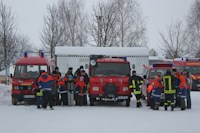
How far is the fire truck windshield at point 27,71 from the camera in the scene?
1427cm

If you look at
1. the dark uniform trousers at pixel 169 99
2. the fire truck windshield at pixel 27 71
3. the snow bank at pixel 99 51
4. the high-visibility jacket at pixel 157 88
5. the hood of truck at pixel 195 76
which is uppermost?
the snow bank at pixel 99 51

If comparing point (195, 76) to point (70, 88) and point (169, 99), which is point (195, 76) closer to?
point (169, 99)

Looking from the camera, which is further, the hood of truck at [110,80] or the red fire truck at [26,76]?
the red fire truck at [26,76]

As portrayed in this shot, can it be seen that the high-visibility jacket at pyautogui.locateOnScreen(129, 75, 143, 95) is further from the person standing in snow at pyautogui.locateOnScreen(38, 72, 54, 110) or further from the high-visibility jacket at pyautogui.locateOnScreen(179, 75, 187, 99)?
the person standing in snow at pyautogui.locateOnScreen(38, 72, 54, 110)

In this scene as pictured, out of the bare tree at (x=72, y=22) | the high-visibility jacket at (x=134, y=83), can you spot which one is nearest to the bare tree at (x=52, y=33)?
the bare tree at (x=72, y=22)

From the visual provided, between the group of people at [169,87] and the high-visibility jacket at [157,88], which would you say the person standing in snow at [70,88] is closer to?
the group of people at [169,87]

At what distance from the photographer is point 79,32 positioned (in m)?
40.2

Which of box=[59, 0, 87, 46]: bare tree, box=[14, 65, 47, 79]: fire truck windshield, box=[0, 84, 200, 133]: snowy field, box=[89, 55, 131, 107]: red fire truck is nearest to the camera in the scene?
box=[0, 84, 200, 133]: snowy field

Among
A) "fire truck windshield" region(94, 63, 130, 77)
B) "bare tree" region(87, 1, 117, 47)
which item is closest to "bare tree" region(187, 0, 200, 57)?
"bare tree" region(87, 1, 117, 47)

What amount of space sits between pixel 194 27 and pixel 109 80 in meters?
31.5

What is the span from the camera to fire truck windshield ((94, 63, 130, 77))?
45.5 feet

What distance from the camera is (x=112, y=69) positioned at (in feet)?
45.6

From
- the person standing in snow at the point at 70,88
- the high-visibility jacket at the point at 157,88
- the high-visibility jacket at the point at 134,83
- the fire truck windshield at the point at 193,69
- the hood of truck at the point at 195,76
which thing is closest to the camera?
the high-visibility jacket at the point at 157,88

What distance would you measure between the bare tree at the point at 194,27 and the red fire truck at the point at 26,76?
30.2 m
